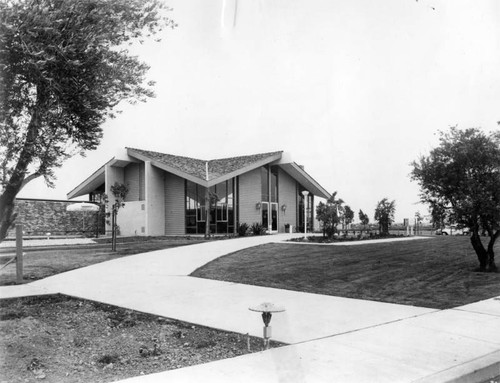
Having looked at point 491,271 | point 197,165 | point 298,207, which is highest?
point 197,165

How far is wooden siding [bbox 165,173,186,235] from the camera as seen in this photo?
105ft

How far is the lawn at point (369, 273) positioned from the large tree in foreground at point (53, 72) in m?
5.80

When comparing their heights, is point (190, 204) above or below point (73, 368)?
above

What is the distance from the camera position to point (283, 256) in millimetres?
16531

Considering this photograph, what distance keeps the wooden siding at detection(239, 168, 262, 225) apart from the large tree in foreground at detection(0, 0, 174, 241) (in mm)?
25505

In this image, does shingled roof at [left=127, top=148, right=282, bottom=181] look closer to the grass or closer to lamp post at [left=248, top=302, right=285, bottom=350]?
the grass

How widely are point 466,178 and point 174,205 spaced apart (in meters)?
22.5

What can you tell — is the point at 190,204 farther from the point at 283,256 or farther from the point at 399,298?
the point at 399,298

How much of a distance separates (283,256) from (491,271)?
21.0 ft

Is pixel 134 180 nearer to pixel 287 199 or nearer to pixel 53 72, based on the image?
pixel 287 199

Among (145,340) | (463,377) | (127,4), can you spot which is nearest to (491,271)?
(463,377)

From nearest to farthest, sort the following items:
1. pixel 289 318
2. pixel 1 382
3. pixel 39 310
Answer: pixel 1 382, pixel 289 318, pixel 39 310

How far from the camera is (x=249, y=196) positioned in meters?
33.2

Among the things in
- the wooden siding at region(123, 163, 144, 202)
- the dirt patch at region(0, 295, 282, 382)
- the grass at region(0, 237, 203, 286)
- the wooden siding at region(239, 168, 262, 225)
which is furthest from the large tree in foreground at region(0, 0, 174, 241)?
the wooden siding at region(123, 163, 144, 202)
